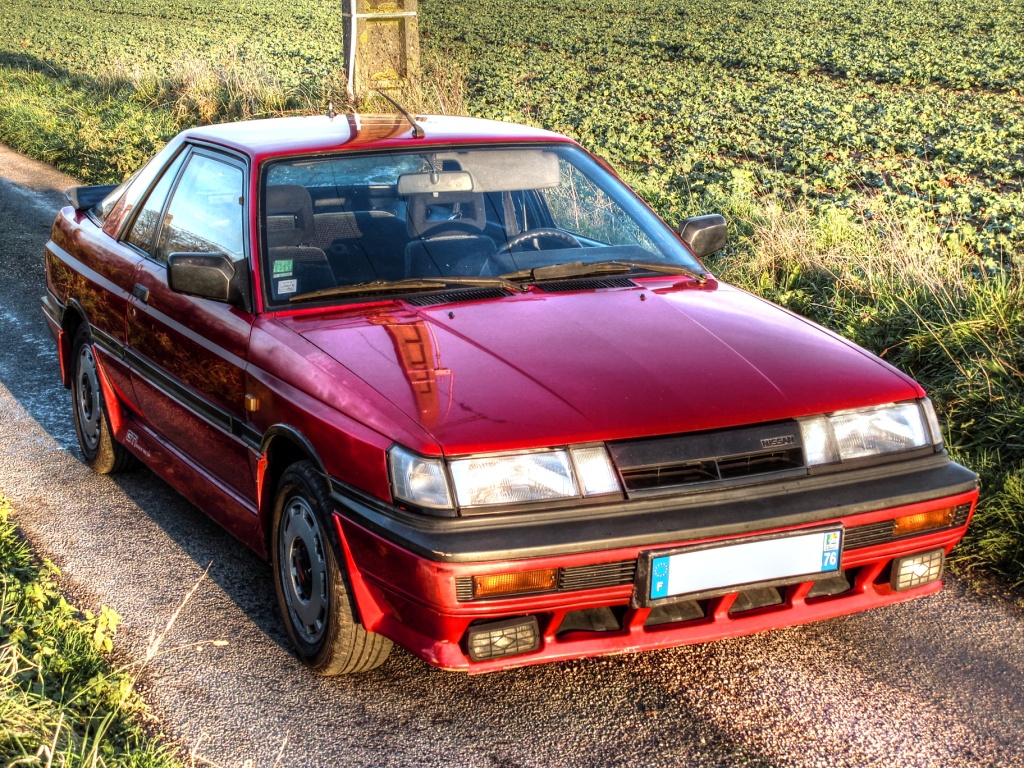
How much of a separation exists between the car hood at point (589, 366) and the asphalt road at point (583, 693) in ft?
2.63

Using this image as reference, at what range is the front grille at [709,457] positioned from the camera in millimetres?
3070

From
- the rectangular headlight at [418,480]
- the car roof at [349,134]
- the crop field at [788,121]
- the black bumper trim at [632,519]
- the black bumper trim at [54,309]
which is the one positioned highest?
the car roof at [349,134]

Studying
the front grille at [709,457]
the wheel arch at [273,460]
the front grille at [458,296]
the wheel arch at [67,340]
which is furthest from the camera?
the wheel arch at [67,340]

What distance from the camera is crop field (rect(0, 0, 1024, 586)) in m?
5.71

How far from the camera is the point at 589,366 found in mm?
3355

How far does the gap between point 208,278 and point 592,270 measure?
131 centimetres

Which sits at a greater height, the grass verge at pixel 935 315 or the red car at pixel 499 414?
the red car at pixel 499 414

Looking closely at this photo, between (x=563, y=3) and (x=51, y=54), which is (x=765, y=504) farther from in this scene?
(x=563, y=3)

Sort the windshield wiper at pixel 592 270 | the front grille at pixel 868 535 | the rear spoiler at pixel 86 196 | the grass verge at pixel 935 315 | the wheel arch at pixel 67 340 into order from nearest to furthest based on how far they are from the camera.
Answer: the front grille at pixel 868 535 → the windshield wiper at pixel 592 270 → the grass verge at pixel 935 315 → the wheel arch at pixel 67 340 → the rear spoiler at pixel 86 196

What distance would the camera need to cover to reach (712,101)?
66.3ft

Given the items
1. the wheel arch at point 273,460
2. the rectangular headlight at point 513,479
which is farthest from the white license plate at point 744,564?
the wheel arch at point 273,460

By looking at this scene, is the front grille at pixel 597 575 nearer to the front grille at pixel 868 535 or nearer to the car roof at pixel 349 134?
the front grille at pixel 868 535

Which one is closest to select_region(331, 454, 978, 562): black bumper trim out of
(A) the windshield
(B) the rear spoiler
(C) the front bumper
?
(C) the front bumper

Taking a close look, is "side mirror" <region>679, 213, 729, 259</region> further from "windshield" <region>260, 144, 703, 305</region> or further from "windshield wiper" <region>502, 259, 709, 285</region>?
"windshield wiper" <region>502, 259, 709, 285</region>
